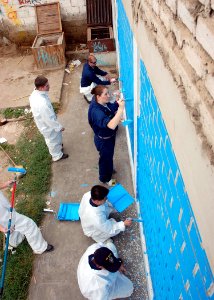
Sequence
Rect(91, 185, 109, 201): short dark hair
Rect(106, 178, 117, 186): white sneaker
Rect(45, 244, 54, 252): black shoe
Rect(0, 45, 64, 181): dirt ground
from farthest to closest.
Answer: Rect(0, 45, 64, 181): dirt ground, Rect(106, 178, 117, 186): white sneaker, Rect(45, 244, 54, 252): black shoe, Rect(91, 185, 109, 201): short dark hair

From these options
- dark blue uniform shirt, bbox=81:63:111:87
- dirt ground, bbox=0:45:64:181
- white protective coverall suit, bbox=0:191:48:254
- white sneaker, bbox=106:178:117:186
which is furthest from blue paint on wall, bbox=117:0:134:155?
dirt ground, bbox=0:45:64:181

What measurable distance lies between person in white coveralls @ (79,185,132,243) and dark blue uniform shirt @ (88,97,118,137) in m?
0.93

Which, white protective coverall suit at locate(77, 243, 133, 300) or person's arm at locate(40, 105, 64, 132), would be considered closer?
white protective coverall suit at locate(77, 243, 133, 300)

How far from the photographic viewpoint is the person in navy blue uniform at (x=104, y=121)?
11.6 feet

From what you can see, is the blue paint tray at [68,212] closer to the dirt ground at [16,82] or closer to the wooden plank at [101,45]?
the dirt ground at [16,82]

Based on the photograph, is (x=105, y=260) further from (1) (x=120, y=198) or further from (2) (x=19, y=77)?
(2) (x=19, y=77)

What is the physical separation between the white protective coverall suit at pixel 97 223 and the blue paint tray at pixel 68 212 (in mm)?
594

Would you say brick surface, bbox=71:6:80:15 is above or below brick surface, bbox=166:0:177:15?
below

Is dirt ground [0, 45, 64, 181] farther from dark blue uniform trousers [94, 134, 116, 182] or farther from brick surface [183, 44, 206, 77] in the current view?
brick surface [183, 44, 206, 77]

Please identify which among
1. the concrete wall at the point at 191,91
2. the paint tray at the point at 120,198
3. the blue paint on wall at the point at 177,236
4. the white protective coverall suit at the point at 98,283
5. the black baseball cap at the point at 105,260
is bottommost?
the paint tray at the point at 120,198

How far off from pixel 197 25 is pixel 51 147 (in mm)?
4403

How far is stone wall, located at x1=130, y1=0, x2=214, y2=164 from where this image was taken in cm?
Answer: 80

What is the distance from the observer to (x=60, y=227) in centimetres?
426

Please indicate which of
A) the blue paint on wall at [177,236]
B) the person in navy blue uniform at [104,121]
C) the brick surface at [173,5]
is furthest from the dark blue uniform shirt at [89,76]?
the brick surface at [173,5]
